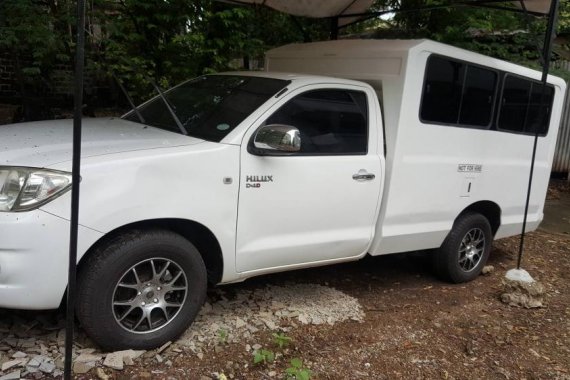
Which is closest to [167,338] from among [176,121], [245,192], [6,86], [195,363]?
[195,363]

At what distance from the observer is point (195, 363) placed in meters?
3.27

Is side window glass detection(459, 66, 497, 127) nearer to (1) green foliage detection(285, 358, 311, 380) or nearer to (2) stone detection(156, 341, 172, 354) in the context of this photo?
(1) green foliage detection(285, 358, 311, 380)

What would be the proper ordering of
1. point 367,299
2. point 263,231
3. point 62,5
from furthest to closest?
point 62,5, point 367,299, point 263,231

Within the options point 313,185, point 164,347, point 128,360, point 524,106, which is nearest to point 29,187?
point 128,360

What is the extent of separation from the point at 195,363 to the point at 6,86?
7899 millimetres

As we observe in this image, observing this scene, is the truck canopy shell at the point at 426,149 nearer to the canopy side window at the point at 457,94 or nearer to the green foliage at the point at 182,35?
the canopy side window at the point at 457,94

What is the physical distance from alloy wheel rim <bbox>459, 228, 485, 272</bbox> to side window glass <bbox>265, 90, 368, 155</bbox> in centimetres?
180

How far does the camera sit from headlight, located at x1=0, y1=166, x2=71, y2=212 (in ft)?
8.99

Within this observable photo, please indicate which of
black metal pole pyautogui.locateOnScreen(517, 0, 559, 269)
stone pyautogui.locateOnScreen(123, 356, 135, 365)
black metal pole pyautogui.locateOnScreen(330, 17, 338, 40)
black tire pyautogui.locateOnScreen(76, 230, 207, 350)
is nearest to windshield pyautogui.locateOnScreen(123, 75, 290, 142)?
black tire pyautogui.locateOnScreen(76, 230, 207, 350)

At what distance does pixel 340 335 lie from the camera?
152 inches

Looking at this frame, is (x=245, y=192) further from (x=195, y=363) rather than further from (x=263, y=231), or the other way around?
(x=195, y=363)

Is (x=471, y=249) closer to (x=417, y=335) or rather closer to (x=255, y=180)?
(x=417, y=335)

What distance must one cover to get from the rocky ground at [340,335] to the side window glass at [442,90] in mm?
1570

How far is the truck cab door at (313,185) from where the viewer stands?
3510 millimetres
